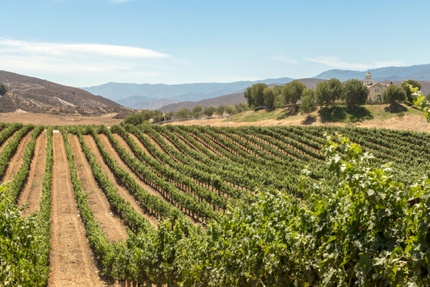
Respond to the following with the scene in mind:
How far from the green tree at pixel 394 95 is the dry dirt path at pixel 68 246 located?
274ft

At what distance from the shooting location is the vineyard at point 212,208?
7535 mm

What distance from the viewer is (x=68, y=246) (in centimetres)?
3506

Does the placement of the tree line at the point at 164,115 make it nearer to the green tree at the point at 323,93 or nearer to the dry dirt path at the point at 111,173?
the green tree at the point at 323,93

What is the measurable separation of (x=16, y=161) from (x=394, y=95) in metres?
87.9

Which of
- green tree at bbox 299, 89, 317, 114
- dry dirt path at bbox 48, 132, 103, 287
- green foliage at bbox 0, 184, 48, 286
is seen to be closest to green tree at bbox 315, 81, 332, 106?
green tree at bbox 299, 89, 317, 114

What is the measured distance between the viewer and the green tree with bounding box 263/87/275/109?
424ft

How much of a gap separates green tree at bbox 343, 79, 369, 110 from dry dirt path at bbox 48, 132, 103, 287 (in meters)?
79.6

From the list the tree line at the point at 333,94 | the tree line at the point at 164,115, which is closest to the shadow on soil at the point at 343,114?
the tree line at the point at 333,94

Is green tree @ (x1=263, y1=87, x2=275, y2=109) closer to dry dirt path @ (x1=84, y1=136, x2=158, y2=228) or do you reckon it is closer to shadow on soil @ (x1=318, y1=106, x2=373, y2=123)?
shadow on soil @ (x1=318, y1=106, x2=373, y2=123)

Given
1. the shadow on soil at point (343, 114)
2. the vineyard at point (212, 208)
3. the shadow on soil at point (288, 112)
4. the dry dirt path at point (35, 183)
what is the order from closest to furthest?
the vineyard at point (212, 208) → the dry dirt path at point (35, 183) → the shadow on soil at point (343, 114) → the shadow on soil at point (288, 112)

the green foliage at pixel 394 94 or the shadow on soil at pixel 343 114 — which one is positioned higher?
the green foliage at pixel 394 94

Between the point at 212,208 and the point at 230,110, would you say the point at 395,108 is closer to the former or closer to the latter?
the point at 230,110

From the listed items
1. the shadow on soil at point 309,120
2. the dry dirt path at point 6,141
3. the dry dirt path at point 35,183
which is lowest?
the dry dirt path at point 35,183

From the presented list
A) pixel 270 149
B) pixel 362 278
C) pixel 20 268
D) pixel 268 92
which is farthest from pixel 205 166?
pixel 268 92
